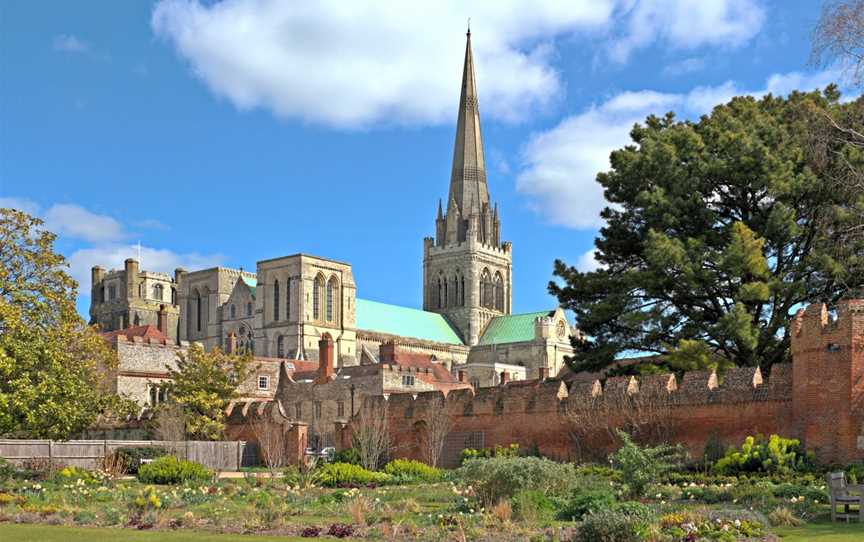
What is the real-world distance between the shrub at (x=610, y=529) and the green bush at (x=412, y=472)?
16278mm

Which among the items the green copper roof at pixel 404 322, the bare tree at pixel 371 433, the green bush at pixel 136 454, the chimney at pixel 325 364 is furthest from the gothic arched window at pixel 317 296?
the green bush at pixel 136 454

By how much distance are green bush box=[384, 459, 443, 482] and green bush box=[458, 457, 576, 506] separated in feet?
34.8

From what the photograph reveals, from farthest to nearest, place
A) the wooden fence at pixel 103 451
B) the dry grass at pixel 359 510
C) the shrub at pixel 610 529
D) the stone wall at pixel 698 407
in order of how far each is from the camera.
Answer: the wooden fence at pixel 103 451 < the stone wall at pixel 698 407 < the dry grass at pixel 359 510 < the shrub at pixel 610 529

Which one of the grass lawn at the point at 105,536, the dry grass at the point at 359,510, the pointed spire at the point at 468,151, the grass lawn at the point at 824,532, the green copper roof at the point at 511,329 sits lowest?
the grass lawn at the point at 824,532

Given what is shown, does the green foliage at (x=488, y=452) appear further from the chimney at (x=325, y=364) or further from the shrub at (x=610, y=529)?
the chimney at (x=325, y=364)

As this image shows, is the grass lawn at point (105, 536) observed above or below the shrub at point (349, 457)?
below

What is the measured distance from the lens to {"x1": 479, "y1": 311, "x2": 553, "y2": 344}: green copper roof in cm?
13188

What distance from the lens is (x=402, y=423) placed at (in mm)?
43438

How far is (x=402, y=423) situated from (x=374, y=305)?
86.6 m

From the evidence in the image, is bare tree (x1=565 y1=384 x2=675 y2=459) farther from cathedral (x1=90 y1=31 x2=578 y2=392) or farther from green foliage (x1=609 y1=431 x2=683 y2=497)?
cathedral (x1=90 y1=31 x2=578 y2=392)

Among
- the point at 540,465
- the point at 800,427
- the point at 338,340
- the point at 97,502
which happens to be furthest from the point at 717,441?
the point at 338,340

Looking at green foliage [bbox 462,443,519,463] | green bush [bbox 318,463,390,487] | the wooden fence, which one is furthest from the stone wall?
green bush [bbox 318,463,390,487]

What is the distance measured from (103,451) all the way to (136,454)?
5.82ft

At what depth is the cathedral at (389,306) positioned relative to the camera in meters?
118
